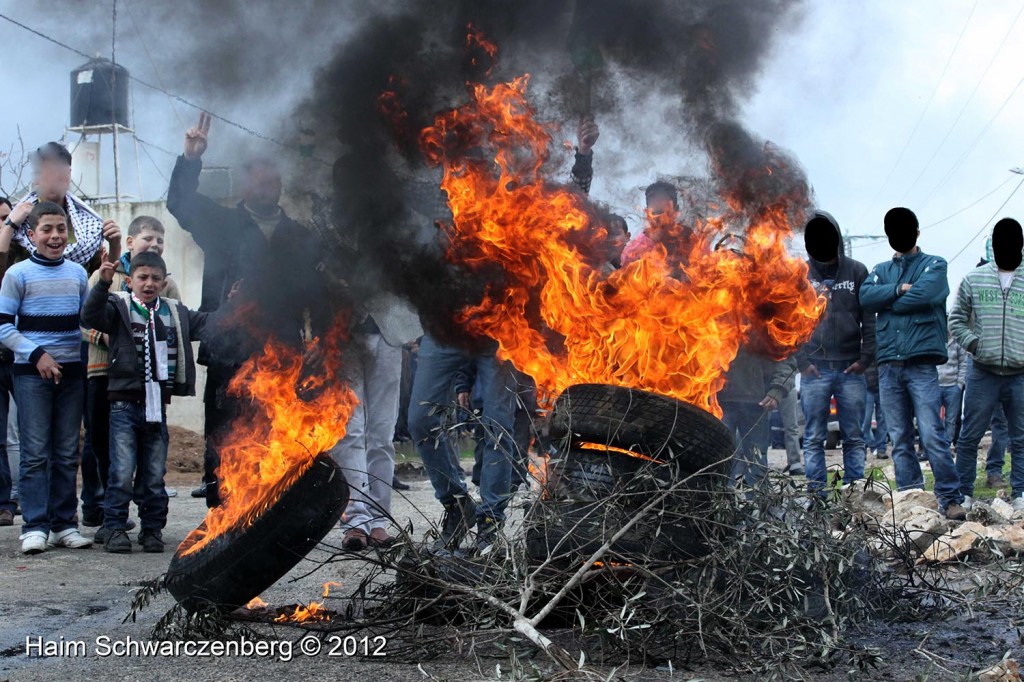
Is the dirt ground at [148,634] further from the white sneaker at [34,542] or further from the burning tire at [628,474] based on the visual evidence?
the burning tire at [628,474]

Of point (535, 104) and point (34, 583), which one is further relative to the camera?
point (535, 104)

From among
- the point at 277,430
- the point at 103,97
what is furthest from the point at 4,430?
the point at 277,430

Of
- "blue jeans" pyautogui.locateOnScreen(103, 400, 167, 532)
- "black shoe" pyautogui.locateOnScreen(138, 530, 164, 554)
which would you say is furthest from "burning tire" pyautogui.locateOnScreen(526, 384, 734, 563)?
"blue jeans" pyautogui.locateOnScreen(103, 400, 167, 532)

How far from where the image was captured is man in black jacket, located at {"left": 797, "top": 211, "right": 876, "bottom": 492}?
888cm

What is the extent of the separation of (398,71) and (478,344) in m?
1.78

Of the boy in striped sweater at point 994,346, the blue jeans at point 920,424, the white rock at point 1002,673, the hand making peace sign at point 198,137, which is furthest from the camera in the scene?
the boy in striped sweater at point 994,346

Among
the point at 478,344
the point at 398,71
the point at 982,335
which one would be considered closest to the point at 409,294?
the point at 478,344

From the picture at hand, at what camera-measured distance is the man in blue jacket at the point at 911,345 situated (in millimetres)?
8148

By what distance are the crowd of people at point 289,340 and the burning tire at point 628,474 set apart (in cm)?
82

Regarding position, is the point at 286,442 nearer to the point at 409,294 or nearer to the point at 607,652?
the point at 409,294

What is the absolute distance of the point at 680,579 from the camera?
4074mm

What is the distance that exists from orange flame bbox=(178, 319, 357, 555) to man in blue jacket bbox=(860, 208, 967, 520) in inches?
189

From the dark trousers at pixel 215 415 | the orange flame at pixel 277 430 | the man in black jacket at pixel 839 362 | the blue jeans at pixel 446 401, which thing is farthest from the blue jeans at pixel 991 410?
the dark trousers at pixel 215 415

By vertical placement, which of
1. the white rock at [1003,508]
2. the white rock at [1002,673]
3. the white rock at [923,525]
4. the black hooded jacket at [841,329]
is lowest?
the white rock at [1003,508]
